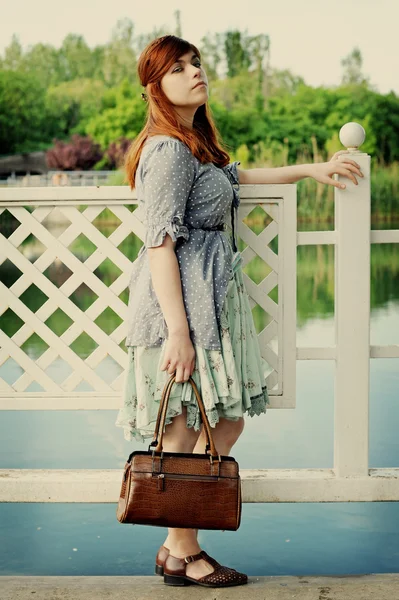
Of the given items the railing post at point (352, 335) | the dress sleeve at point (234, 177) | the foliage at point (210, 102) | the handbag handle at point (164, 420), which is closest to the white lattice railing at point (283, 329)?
the railing post at point (352, 335)

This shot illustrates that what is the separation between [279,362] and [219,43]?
38932 millimetres

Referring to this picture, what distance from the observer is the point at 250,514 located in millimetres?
3688

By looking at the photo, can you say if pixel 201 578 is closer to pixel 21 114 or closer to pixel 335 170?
pixel 335 170

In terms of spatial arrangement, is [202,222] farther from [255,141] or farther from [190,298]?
[255,141]

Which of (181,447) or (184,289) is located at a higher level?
(184,289)

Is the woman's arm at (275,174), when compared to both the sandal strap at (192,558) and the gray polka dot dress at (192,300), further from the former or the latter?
the sandal strap at (192,558)

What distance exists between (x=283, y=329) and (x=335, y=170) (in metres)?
0.48

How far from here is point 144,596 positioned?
232 cm

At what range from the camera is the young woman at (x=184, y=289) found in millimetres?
2193

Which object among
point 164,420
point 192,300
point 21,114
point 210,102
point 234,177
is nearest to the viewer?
point 164,420

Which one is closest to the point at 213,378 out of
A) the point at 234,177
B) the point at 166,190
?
the point at 166,190

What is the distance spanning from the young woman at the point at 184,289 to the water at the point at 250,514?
2.73ft

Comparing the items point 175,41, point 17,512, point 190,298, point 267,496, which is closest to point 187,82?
point 175,41

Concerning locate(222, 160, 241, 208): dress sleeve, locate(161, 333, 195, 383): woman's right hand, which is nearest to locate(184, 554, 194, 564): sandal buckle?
locate(161, 333, 195, 383): woman's right hand
